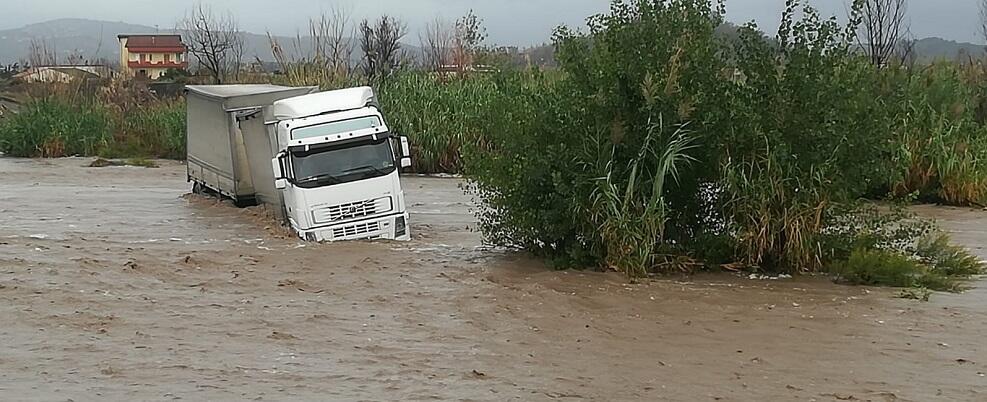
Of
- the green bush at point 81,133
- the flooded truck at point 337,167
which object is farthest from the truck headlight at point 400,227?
the green bush at point 81,133

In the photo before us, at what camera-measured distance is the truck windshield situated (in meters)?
16.5

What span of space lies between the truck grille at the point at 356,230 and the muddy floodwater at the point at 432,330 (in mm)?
456

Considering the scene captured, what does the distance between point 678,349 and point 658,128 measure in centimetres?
433

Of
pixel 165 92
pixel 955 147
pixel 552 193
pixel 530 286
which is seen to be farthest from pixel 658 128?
pixel 165 92

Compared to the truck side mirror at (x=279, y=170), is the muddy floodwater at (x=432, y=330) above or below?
below

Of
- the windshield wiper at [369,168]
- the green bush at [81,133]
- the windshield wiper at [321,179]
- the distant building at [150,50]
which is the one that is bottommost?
the green bush at [81,133]

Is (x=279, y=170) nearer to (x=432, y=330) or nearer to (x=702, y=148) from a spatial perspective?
(x=702, y=148)

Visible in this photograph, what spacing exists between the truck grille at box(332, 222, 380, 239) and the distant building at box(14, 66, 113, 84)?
26.6m

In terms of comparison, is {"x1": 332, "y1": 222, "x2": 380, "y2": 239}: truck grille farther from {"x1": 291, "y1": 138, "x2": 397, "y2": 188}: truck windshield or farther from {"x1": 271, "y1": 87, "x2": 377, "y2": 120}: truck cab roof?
{"x1": 271, "y1": 87, "x2": 377, "y2": 120}: truck cab roof

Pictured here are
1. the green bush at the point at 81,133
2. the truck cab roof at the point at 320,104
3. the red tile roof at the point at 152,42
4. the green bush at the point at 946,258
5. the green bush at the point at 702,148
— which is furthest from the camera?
the red tile roof at the point at 152,42

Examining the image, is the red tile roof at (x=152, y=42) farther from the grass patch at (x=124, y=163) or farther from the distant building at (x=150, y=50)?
the grass patch at (x=124, y=163)

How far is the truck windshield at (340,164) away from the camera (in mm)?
16531

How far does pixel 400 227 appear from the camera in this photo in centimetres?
1680

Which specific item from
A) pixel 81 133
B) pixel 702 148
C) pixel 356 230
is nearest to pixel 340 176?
pixel 356 230
